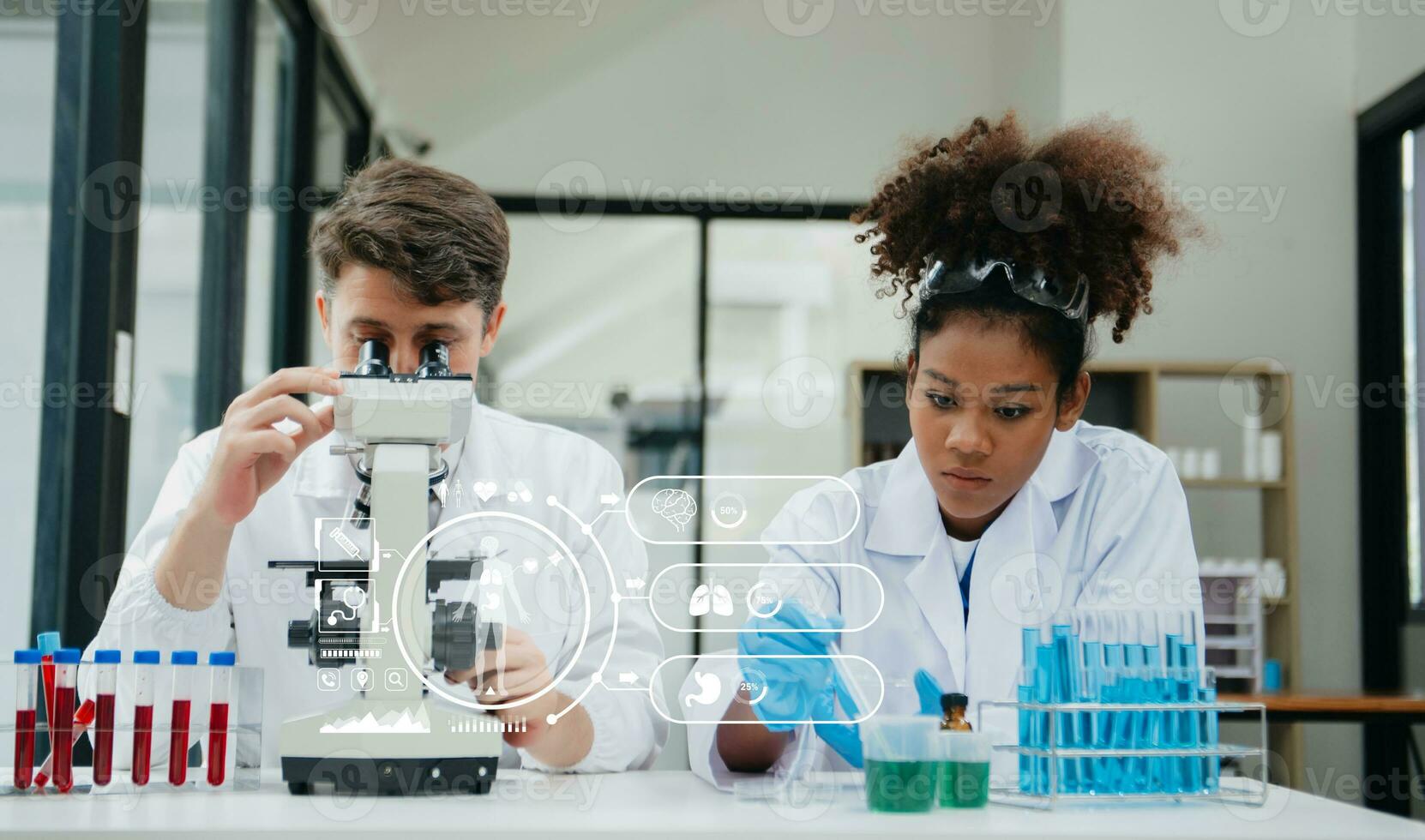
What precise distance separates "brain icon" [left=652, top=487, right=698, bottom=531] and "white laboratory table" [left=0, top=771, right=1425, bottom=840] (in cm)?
30

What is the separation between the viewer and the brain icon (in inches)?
52.0

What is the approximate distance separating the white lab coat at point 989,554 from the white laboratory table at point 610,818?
0.37 m

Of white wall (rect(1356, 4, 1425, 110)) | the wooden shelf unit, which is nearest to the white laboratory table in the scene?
the wooden shelf unit

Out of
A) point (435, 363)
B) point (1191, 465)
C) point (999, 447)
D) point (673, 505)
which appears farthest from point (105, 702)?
point (1191, 465)

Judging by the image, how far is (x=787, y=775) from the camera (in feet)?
3.82

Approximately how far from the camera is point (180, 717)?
3.74 feet

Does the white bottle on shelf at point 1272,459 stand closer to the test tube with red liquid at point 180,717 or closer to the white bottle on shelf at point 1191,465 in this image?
the white bottle on shelf at point 1191,465

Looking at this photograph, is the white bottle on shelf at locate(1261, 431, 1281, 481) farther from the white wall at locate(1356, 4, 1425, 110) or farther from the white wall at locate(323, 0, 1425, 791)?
the white wall at locate(1356, 4, 1425, 110)

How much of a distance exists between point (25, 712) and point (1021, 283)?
1147 mm

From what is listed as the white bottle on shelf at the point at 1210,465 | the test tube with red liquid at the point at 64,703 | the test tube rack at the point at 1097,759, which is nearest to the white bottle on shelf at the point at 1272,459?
the white bottle on shelf at the point at 1210,465

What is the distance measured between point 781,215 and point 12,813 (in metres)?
3.80

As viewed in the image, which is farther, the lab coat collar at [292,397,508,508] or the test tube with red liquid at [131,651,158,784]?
the lab coat collar at [292,397,508,508]

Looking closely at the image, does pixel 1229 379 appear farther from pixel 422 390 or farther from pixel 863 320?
pixel 422 390

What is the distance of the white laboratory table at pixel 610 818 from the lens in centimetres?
93
